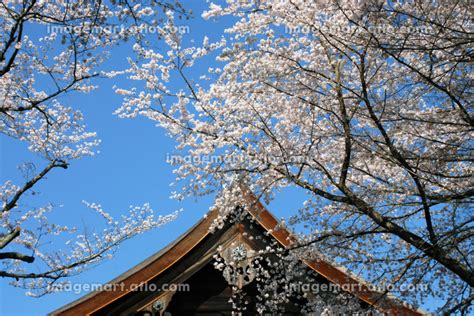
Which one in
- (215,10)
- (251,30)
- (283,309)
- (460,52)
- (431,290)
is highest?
(215,10)

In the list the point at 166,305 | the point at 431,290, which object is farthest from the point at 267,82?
the point at 166,305

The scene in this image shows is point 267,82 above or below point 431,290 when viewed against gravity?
above

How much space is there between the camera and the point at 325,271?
895 cm

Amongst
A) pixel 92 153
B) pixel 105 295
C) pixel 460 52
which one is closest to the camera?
pixel 460 52

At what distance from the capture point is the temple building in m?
8.79

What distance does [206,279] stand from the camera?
961 cm

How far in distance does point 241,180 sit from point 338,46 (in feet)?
6.57

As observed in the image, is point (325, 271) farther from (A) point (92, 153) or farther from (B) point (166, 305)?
(A) point (92, 153)

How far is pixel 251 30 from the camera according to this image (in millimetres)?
6941

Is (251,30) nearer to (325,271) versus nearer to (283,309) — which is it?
(325,271)

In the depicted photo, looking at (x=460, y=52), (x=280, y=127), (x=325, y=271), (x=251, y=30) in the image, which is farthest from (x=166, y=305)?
(x=460, y=52)

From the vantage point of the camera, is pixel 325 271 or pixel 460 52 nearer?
pixel 460 52

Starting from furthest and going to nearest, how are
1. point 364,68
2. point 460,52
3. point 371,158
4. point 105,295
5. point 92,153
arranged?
point 92,153 < point 105,295 < point 371,158 < point 460,52 < point 364,68

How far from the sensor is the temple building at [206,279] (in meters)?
8.79
